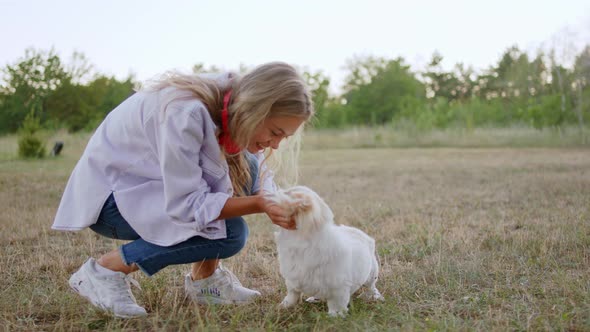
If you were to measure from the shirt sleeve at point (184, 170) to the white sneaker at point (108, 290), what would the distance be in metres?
0.52

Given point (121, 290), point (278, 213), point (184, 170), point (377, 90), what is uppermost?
point (377, 90)

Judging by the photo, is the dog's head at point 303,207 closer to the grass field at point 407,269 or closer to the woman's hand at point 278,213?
the woman's hand at point 278,213

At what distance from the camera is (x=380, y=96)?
118 ft

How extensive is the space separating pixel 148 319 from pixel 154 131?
96 cm

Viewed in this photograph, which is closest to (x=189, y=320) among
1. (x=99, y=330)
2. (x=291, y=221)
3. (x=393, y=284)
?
(x=99, y=330)

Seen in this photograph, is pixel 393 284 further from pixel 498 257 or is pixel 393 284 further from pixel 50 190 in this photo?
pixel 50 190

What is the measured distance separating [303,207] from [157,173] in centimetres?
79

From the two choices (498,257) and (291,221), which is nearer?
(291,221)

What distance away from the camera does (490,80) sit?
43969mm

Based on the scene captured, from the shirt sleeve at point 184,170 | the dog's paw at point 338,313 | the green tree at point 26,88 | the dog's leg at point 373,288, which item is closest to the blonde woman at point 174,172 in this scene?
the shirt sleeve at point 184,170

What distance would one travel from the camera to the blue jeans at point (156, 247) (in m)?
2.79

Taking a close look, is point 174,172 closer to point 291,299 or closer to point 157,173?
point 157,173

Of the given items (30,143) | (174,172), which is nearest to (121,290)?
(174,172)

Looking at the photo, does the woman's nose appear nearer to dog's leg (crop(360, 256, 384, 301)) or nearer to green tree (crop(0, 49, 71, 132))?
dog's leg (crop(360, 256, 384, 301))
